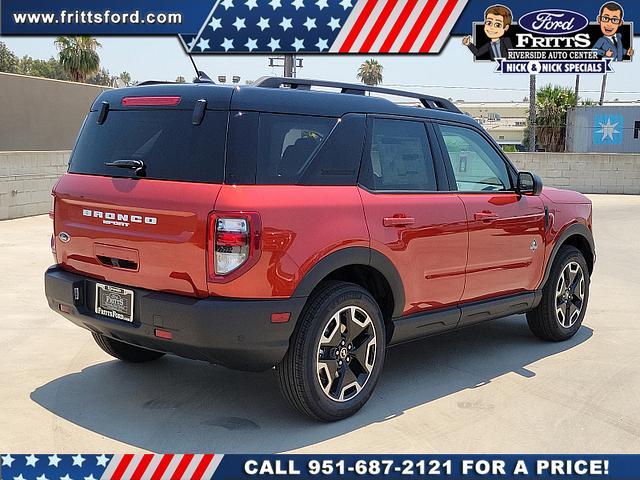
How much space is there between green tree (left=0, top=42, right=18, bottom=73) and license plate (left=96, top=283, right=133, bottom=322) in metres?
61.4

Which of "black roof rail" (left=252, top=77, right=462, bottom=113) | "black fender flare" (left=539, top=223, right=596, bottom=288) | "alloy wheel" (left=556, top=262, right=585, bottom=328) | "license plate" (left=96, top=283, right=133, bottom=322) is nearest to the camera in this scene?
"license plate" (left=96, top=283, right=133, bottom=322)

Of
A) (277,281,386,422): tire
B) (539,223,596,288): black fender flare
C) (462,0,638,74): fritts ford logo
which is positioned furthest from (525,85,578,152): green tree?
(277,281,386,422): tire

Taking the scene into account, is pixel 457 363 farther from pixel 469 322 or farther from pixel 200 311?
pixel 200 311

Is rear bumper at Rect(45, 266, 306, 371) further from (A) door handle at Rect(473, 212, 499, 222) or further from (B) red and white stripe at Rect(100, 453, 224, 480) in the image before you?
(A) door handle at Rect(473, 212, 499, 222)

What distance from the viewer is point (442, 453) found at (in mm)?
4223

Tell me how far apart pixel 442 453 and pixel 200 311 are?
58.3 inches

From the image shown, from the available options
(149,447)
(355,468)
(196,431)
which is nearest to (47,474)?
(149,447)

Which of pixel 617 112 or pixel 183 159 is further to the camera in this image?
pixel 617 112

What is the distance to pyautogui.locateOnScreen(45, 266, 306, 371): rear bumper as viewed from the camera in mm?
4129

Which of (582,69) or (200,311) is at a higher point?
(582,69)

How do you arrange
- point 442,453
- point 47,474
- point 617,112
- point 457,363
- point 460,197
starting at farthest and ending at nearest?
point 617,112, point 457,363, point 460,197, point 442,453, point 47,474

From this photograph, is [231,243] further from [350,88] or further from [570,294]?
[570,294]

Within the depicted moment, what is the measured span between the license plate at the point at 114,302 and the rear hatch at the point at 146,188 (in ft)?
0.22

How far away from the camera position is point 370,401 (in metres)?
5.05
